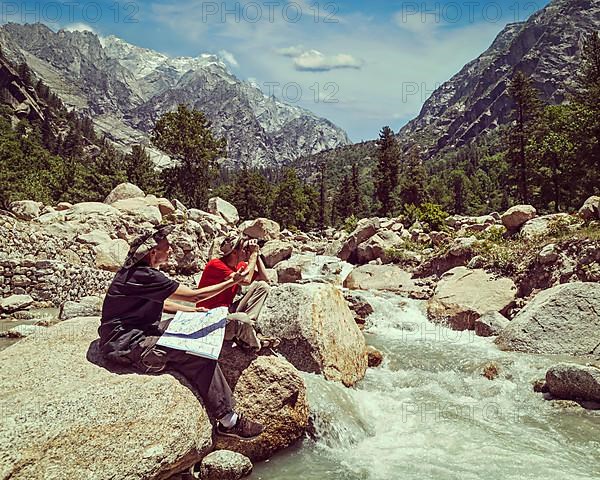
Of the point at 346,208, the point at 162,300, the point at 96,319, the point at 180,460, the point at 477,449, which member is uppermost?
the point at 346,208

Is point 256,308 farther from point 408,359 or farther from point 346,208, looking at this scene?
point 346,208

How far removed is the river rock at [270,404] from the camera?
22.8 feet

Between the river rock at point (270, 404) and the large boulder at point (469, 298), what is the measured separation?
982 centimetres

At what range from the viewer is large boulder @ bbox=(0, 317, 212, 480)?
15.9 ft

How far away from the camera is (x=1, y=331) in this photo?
43.6ft

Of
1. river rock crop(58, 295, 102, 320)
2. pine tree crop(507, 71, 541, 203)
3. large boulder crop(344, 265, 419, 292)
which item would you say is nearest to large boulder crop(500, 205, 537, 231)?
large boulder crop(344, 265, 419, 292)

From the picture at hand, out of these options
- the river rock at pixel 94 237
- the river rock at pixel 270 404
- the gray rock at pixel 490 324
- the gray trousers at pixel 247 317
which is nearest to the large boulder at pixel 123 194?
the river rock at pixel 94 237

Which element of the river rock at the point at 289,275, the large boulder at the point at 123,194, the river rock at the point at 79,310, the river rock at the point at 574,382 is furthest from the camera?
the large boulder at the point at 123,194

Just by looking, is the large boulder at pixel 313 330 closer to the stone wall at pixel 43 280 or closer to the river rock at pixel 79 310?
the river rock at pixel 79 310

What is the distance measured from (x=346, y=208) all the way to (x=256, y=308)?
255 ft

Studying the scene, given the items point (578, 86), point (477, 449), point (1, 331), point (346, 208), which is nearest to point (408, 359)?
point (477, 449)

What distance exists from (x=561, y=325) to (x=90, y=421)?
11.6 meters

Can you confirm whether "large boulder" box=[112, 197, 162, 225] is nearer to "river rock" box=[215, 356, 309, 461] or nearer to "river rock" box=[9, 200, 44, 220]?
"river rock" box=[9, 200, 44, 220]

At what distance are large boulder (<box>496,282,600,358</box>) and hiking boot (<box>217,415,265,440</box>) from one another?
861 cm
